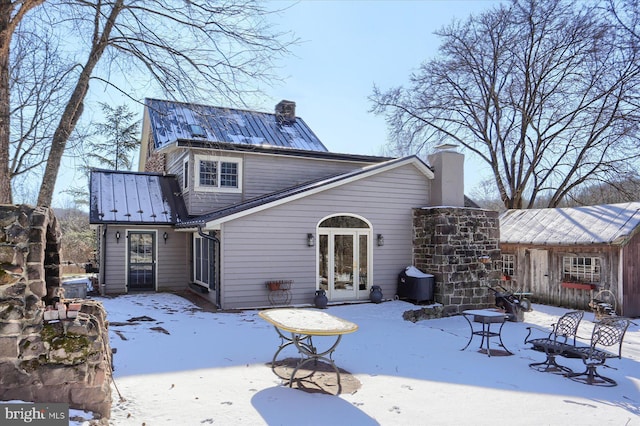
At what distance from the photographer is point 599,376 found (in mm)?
6051

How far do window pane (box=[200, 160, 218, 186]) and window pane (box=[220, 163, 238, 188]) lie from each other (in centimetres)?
18

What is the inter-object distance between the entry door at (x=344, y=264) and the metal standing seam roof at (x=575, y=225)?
19.4 ft

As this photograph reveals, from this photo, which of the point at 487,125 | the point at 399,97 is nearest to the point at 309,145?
the point at 399,97

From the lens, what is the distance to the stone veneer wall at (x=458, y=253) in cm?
1118

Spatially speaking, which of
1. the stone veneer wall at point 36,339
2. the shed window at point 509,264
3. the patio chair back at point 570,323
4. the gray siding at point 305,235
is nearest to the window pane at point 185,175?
the gray siding at point 305,235

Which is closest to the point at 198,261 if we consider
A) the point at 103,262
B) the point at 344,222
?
the point at 103,262

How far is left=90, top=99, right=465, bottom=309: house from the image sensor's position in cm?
1041

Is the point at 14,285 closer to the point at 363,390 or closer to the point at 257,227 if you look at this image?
the point at 363,390

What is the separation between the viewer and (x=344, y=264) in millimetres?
11422

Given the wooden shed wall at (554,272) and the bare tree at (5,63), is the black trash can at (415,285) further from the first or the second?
the bare tree at (5,63)

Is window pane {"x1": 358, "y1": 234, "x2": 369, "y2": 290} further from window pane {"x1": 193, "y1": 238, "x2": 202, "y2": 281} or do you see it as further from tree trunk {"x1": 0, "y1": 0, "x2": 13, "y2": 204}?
tree trunk {"x1": 0, "y1": 0, "x2": 13, "y2": 204}

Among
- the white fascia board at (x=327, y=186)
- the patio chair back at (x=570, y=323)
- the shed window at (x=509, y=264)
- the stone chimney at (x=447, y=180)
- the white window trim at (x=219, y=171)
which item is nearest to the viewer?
the patio chair back at (x=570, y=323)

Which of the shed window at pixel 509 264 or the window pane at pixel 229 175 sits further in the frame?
the shed window at pixel 509 264

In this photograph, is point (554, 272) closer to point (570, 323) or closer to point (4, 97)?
point (570, 323)
